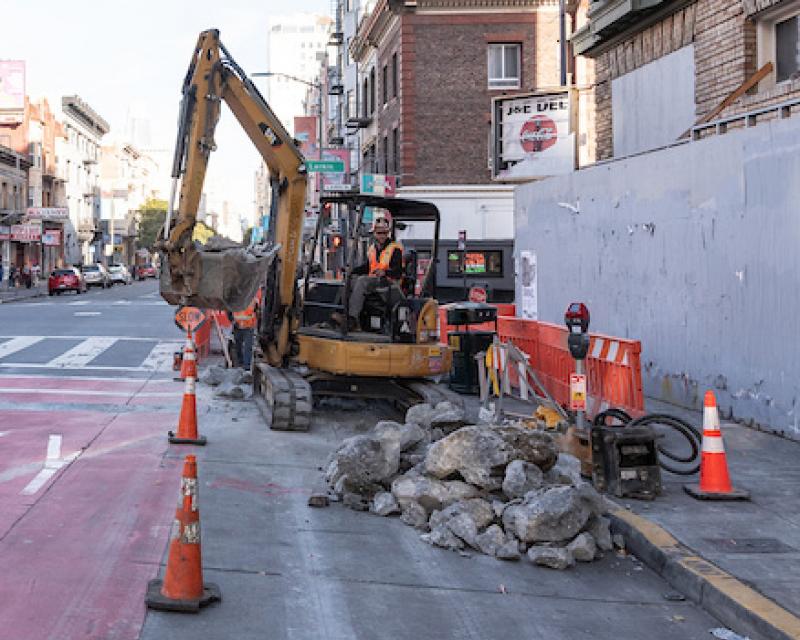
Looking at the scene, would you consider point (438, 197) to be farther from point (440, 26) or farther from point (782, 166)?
point (782, 166)

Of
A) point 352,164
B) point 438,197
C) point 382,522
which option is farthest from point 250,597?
point 352,164

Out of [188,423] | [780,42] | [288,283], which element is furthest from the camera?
[780,42]

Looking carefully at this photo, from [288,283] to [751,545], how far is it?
740cm

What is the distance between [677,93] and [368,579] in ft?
38.6

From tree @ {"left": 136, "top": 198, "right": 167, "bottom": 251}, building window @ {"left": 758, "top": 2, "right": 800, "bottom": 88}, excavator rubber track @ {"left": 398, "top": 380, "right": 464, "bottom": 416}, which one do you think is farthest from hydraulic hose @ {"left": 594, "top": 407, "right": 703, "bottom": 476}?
tree @ {"left": 136, "top": 198, "right": 167, "bottom": 251}

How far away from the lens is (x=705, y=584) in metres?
6.03

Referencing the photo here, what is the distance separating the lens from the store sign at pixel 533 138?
20219 millimetres

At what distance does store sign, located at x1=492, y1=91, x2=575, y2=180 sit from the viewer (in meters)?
20.2

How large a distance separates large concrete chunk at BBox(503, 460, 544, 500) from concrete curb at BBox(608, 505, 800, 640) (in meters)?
0.65

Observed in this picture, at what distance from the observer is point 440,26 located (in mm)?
36875

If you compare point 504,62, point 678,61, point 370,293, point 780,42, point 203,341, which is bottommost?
point 203,341

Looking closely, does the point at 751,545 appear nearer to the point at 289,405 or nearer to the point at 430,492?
the point at 430,492

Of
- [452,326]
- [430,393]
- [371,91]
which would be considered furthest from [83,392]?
[371,91]

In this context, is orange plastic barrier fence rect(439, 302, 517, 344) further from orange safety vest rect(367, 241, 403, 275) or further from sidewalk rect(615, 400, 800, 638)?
sidewalk rect(615, 400, 800, 638)
